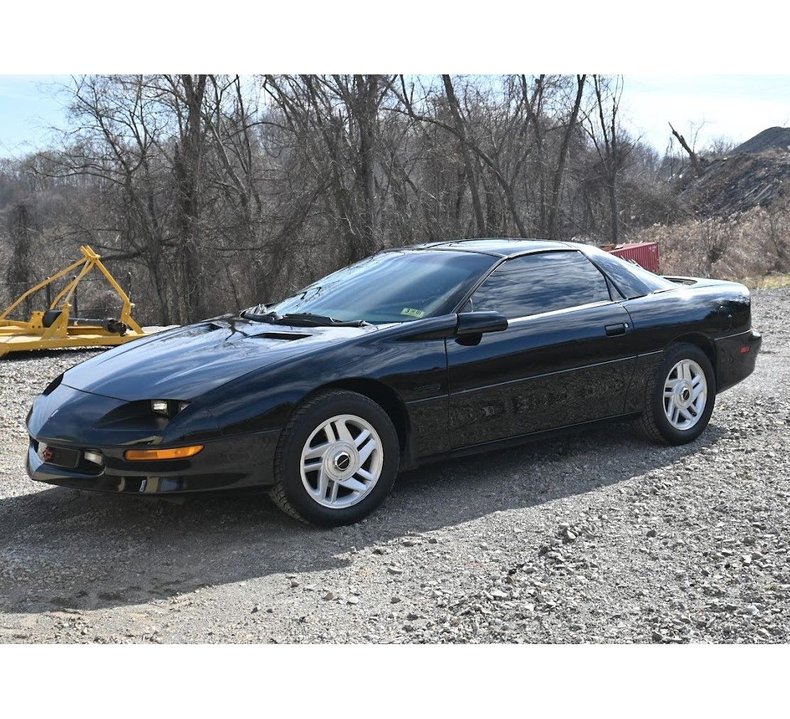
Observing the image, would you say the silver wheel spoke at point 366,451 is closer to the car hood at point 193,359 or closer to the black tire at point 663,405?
the car hood at point 193,359

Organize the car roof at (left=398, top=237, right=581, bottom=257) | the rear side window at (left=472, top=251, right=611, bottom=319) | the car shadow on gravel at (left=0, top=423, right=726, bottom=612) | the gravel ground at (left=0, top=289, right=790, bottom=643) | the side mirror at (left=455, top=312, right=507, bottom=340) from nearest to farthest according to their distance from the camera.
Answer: the gravel ground at (left=0, top=289, right=790, bottom=643) → the car shadow on gravel at (left=0, top=423, right=726, bottom=612) → the side mirror at (left=455, top=312, right=507, bottom=340) → the rear side window at (left=472, top=251, right=611, bottom=319) → the car roof at (left=398, top=237, right=581, bottom=257)

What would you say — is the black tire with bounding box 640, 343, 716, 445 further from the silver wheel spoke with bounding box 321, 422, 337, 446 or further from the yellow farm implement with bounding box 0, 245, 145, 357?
the yellow farm implement with bounding box 0, 245, 145, 357

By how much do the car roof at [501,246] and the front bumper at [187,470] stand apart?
2065 mm

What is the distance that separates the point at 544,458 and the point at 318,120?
17709 millimetres

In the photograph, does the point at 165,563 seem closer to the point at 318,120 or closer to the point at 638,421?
the point at 638,421

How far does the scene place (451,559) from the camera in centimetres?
412

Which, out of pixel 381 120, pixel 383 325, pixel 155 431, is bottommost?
pixel 155 431

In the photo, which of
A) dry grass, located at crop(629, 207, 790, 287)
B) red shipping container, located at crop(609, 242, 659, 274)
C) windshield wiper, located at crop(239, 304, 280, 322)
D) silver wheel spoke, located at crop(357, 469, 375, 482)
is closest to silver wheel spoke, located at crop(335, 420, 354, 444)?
silver wheel spoke, located at crop(357, 469, 375, 482)

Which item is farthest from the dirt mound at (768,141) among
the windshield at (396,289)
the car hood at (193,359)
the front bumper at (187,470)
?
the front bumper at (187,470)

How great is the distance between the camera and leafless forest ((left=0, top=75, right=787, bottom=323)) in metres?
22.4

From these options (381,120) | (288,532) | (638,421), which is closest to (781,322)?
(638,421)

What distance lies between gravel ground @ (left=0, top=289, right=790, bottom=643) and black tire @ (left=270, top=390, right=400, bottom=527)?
0.34ft

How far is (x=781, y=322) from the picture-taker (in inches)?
492

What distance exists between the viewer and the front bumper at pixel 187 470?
13.7ft
